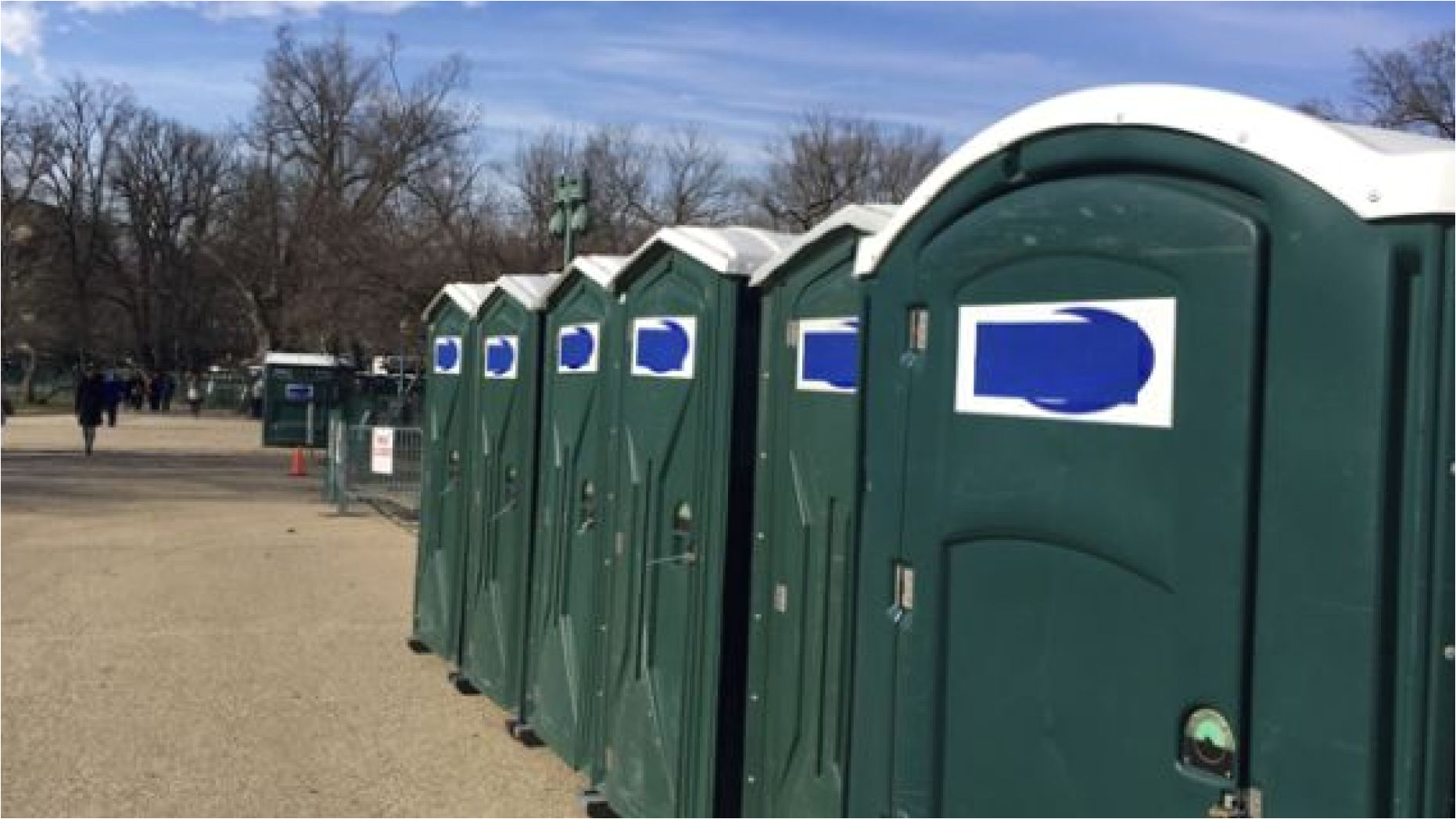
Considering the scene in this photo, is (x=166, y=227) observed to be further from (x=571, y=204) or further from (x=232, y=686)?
(x=232, y=686)

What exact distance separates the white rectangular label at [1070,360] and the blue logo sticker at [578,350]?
3.16m

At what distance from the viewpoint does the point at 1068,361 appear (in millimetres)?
2730

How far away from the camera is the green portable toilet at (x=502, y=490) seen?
22.5 ft

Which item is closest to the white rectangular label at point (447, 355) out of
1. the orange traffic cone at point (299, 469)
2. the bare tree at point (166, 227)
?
the orange traffic cone at point (299, 469)

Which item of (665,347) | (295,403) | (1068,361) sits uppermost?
(665,347)

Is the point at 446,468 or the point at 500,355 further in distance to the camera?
the point at 446,468

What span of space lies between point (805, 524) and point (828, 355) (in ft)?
1.69

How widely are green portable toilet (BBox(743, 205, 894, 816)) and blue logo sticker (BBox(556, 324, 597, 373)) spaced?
148 cm

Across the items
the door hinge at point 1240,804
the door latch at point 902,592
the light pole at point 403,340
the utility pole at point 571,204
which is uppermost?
the utility pole at point 571,204

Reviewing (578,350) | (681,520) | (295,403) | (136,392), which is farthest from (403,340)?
(681,520)

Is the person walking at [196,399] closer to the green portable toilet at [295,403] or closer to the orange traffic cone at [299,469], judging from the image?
the green portable toilet at [295,403]

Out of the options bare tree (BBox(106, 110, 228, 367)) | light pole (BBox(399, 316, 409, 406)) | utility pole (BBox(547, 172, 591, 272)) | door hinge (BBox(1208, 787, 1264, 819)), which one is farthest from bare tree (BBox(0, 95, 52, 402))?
door hinge (BBox(1208, 787, 1264, 819))

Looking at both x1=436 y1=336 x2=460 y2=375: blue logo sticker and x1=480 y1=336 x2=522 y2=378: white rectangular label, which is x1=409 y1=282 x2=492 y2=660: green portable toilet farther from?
x1=480 y1=336 x2=522 y2=378: white rectangular label

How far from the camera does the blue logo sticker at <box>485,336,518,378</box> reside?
7.16 metres
